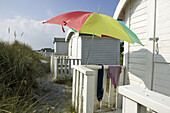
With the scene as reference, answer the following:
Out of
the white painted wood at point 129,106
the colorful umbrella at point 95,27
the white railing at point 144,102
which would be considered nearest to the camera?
the white railing at point 144,102

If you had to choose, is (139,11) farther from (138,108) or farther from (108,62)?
(108,62)

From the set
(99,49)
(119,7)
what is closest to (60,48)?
(99,49)

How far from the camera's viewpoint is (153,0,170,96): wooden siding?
192 centimetres

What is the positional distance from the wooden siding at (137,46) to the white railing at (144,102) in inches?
72.3

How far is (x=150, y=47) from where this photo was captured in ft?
7.27

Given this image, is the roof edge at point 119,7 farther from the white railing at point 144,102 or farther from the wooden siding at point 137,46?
the white railing at point 144,102

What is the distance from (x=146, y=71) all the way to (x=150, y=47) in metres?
0.50

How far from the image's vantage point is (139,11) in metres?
2.53

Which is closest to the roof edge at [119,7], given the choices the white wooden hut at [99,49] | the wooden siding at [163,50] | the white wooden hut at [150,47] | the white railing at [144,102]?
the white wooden hut at [150,47]

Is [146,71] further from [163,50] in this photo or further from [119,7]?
[119,7]

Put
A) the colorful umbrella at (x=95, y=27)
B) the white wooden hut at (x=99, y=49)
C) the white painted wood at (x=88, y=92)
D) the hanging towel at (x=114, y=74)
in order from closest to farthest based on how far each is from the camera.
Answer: the colorful umbrella at (x=95, y=27)
the white painted wood at (x=88, y=92)
the hanging towel at (x=114, y=74)
the white wooden hut at (x=99, y=49)

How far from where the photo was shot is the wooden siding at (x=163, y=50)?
192 centimetres

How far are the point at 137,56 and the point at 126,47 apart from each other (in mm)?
475

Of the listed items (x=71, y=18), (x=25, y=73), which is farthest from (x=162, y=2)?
(x=25, y=73)
